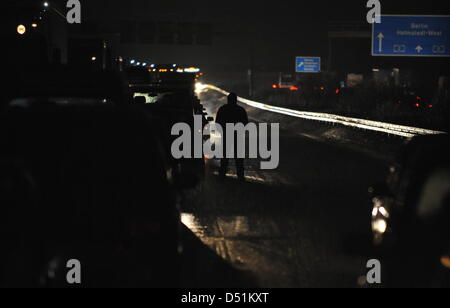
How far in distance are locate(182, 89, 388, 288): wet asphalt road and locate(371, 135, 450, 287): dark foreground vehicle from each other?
26 cm

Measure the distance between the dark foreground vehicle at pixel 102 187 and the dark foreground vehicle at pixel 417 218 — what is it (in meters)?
1.56

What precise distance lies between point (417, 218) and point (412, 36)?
39150 mm

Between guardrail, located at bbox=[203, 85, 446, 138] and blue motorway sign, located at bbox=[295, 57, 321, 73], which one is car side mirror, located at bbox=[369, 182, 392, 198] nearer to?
guardrail, located at bbox=[203, 85, 446, 138]

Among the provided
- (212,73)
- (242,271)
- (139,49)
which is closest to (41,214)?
(242,271)

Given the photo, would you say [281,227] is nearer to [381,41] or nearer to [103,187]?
[103,187]

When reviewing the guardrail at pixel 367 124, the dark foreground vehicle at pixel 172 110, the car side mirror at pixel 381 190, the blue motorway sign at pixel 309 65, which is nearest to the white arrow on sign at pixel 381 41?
the guardrail at pixel 367 124

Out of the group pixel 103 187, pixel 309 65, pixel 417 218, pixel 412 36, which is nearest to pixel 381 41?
pixel 412 36

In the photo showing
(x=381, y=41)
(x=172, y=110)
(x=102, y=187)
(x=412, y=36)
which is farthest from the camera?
(x=381, y=41)

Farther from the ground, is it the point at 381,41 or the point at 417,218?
the point at 381,41

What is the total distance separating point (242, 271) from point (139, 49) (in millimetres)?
106938

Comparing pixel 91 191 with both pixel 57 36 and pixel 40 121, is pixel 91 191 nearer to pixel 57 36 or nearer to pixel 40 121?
pixel 40 121

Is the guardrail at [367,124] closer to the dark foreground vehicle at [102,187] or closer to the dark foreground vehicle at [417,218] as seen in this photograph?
the dark foreground vehicle at [417,218]

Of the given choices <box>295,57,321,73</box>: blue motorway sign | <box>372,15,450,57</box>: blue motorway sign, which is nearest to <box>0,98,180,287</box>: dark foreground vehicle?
<box>372,15,450,57</box>: blue motorway sign

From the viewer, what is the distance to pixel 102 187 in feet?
20.3
